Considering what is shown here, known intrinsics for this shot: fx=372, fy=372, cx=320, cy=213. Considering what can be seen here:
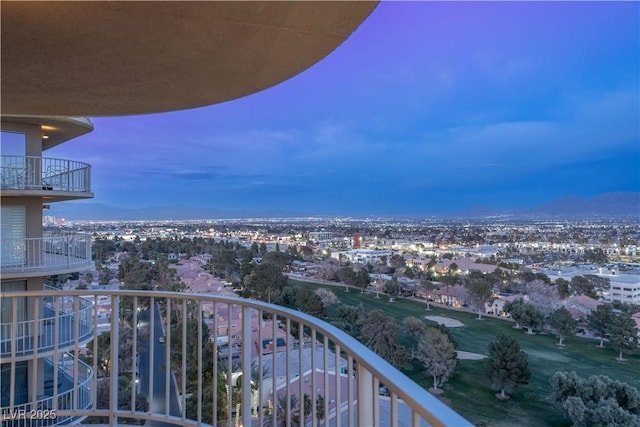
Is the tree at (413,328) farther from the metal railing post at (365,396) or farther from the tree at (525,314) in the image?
the metal railing post at (365,396)

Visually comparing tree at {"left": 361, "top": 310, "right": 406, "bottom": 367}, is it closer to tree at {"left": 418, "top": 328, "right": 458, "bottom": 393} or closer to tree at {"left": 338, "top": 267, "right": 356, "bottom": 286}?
tree at {"left": 418, "top": 328, "right": 458, "bottom": 393}

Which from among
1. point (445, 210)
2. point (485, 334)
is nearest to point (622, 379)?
point (485, 334)

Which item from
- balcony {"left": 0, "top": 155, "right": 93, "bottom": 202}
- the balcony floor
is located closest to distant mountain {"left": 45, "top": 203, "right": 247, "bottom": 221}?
balcony {"left": 0, "top": 155, "right": 93, "bottom": 202}

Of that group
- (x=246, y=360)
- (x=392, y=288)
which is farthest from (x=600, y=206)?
(x=246, y=360)

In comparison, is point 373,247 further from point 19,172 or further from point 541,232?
point 19,172

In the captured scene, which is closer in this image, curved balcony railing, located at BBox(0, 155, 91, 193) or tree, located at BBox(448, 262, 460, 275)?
curved balcony railing, located at BBox(0, 155, 91, 193)

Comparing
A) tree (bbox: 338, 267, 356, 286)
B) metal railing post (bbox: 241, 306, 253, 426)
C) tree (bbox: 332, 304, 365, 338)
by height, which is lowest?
tree (bbox: 332, 304, 365, 338)
